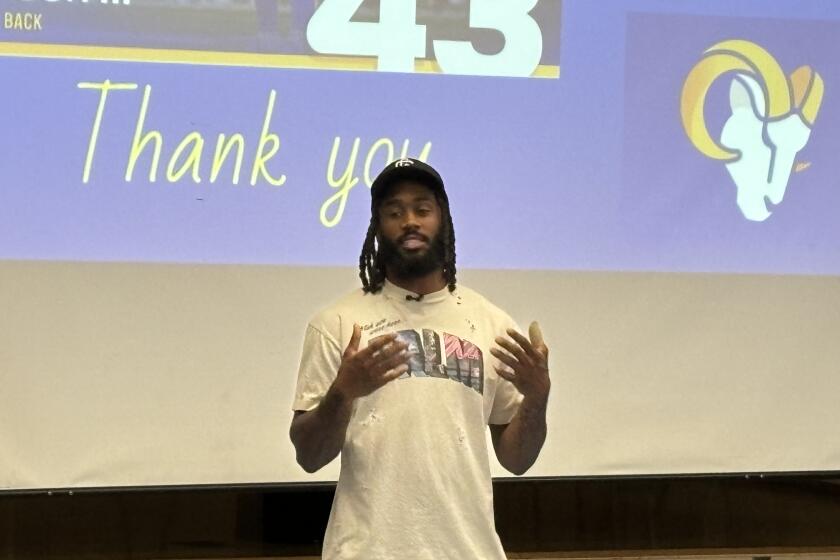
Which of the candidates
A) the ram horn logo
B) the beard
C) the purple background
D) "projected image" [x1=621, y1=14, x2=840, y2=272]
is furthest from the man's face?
the ram horn logo

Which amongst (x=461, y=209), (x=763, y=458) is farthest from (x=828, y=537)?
(x=461, y=209)

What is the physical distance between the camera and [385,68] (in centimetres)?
254

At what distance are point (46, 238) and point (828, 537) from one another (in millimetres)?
2254

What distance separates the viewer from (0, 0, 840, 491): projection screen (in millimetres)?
2438

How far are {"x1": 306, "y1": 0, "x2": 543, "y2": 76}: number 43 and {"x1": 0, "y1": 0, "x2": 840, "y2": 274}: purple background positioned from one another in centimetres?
4

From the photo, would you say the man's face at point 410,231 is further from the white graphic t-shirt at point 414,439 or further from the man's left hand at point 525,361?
the man's left hand at point 525,361

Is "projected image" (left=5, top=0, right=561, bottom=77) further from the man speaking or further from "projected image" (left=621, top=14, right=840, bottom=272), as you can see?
the man speaking

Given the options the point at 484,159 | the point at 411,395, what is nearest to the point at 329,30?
the point at 484,159

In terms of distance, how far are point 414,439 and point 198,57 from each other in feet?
4.53

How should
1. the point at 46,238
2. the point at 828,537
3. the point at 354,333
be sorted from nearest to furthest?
the point at 354,333 < the point at 46,238 < the point at 828,537

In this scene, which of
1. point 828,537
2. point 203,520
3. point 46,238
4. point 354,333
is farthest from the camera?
point 828,537

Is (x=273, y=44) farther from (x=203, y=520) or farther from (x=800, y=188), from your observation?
(x=800, y=188)

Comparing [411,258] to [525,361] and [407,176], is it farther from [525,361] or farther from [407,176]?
[525,361]

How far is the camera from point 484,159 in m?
2.57
